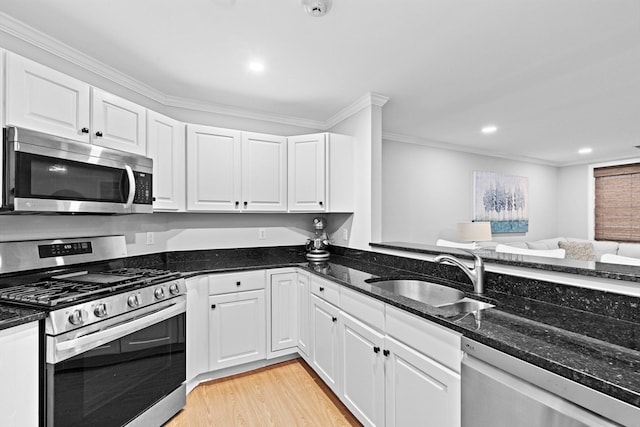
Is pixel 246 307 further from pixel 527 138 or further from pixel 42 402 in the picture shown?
pixel 527 138

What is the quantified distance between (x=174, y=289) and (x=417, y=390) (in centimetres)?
158

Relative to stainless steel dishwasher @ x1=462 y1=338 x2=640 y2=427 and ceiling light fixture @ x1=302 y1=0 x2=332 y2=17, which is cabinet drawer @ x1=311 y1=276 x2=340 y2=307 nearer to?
stainless steel dishwasher @ x1=462 y1=338 x2=640 y2=427

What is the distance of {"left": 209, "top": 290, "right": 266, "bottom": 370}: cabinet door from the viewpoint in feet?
7.82

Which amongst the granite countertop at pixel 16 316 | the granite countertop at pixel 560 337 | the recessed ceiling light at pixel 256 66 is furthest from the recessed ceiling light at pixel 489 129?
the granite countertop at pixel 16 316

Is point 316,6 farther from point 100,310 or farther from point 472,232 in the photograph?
point 472,232

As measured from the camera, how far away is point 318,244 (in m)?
3.02

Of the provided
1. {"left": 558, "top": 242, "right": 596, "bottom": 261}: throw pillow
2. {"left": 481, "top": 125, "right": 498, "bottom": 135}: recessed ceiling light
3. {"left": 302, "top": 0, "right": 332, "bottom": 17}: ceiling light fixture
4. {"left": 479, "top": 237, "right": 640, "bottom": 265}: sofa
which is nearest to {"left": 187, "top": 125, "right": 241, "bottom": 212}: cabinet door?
{"left": 302, "top": 0, "right": 332, "bottom": 17}: ceiling light fixture

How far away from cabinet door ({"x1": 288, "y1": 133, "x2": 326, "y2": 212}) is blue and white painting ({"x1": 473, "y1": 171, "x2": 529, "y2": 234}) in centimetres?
317

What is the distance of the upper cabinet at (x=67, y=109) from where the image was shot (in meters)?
1.50

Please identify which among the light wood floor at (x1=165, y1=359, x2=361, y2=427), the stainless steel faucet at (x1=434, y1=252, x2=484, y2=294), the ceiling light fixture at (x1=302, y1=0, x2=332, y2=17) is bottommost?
the light wood floor at (x1=165, y1=359, x2=361, y2=427)

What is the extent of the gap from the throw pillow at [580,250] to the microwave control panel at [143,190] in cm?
578

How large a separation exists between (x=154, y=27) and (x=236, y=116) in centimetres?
133

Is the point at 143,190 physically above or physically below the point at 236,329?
above

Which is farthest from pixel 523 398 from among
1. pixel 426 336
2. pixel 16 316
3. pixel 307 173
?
pixel 307 173
